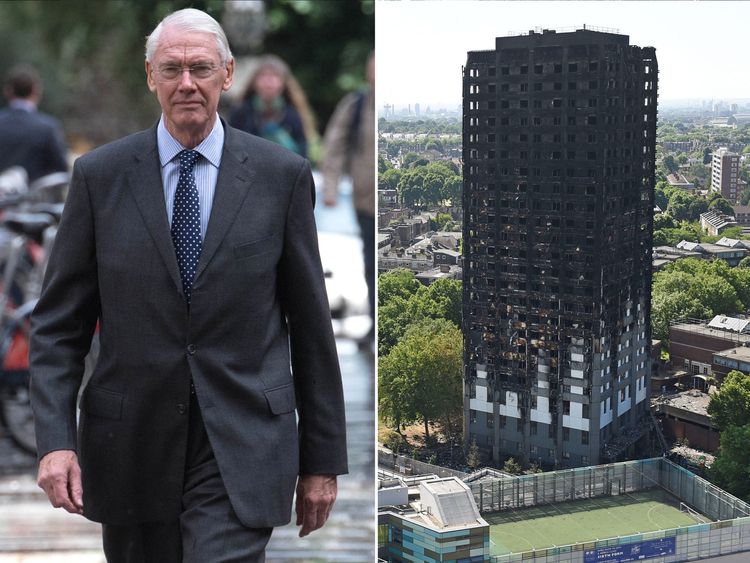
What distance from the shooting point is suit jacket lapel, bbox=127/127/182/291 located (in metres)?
2.05

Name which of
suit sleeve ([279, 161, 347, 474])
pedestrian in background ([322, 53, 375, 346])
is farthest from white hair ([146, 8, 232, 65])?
pedestrian in background ([322, 53, 375, 346])

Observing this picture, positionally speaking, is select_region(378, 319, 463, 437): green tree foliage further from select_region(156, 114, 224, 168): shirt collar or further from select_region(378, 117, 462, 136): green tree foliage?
select_region(156, 114, 224, 168): shirt collar

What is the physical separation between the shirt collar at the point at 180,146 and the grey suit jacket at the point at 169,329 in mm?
14

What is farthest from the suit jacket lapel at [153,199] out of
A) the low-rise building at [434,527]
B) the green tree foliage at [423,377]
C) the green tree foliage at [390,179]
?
the low-rise building at [434,527]

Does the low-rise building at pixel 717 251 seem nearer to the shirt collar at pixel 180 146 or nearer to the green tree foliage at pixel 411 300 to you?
the green tree foliage at pixel 411 300

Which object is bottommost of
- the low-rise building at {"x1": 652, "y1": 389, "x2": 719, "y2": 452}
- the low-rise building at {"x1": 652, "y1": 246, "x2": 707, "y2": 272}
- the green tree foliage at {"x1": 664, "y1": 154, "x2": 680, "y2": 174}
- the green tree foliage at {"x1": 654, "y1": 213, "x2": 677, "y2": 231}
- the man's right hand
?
the low-rise building at {"x1": 652, "y1": 389, "x2": 719, "y2": 452}

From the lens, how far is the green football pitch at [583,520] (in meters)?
4.25

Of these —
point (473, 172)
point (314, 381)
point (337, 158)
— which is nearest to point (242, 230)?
point (314, 381)

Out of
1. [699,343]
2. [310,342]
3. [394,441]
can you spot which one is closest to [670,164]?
[699,343]

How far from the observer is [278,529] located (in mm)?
4477

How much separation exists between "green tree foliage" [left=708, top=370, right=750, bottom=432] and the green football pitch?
290mm

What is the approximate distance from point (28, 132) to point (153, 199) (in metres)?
4.09

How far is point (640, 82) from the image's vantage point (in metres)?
4.01

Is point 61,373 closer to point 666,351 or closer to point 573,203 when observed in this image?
point 573,203
